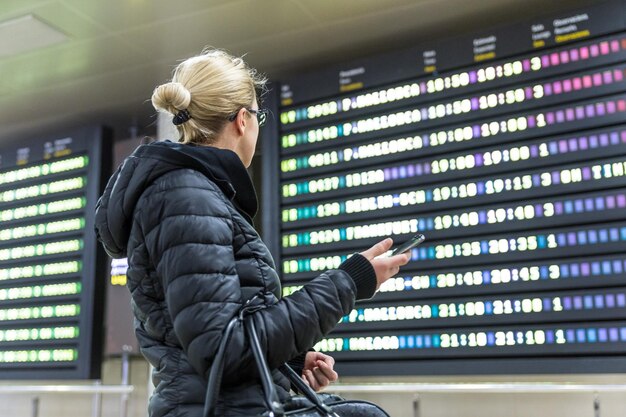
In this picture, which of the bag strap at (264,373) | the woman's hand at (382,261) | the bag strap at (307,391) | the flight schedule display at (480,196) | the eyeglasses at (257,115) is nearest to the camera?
the bag strap at (264,373)

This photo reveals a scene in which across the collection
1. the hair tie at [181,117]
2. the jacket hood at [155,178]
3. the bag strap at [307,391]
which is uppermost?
the hair tie at [181,117]

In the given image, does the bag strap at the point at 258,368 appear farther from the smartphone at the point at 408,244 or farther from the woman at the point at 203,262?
the smartphone at the point at 408,244

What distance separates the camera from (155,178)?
4.67ft

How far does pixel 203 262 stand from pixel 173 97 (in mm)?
432

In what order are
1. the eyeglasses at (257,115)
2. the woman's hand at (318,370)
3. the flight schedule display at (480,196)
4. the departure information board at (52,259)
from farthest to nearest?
the departure information board at (52,259)
the flight schedule display at (480,196)
the woman's hand at (318,370)
the eyeglasses at (257,115)

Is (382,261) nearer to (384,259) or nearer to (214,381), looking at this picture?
(384,259)

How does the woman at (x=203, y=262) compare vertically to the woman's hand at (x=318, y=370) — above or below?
above

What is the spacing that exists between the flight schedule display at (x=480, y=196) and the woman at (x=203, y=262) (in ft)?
7.42

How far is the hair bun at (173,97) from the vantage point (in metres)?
1.51

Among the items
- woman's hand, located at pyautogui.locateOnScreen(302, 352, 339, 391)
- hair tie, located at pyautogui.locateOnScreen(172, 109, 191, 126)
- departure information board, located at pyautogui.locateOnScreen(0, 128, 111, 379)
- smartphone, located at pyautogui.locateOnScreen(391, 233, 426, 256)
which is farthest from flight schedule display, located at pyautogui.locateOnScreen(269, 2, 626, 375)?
hair tie, located at pyautogui.locateOnScreen(172, 109, 191, 126)

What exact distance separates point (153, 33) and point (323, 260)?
5.91ft

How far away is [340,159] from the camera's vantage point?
425 cm

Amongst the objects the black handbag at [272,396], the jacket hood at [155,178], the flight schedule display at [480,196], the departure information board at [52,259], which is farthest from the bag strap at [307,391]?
the departure information board at [52,259]

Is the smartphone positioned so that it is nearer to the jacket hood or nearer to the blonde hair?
the jacket hood
